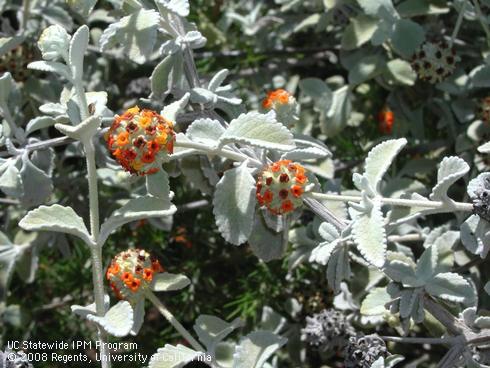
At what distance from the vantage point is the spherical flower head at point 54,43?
154 cm

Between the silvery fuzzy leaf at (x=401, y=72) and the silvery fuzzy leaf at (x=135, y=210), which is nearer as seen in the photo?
the silvery fuzzy leaf at (x=135, y=210)

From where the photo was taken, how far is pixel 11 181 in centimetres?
176

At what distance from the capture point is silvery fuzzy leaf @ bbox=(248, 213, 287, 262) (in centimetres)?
179

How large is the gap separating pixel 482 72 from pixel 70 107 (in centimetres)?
113

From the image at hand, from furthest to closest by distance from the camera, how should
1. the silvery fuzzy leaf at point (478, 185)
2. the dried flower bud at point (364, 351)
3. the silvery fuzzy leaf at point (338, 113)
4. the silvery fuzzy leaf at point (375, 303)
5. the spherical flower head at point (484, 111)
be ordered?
the silvery fuzzy leaf at point (338, 113)
the spherical flower head at point (484, 111)
the silvery fuzzy leaf at point (375, 303)
the dried flower bud at point (364, 351)
the silvery fuzzy leaf at point (478, 185)

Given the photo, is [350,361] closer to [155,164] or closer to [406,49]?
[155,164]

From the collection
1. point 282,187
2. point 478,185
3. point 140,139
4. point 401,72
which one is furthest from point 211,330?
point 401,72

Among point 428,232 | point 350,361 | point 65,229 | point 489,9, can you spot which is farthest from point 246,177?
point 489,9

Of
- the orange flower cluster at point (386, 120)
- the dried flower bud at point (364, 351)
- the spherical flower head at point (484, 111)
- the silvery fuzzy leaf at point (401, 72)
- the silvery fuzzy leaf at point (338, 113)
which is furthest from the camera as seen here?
the orange flower cluster at point (386, 120)

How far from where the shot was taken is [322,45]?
2807 mm

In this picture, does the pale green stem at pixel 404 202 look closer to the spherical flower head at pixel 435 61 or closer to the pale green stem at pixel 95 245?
the pale green stem at pixel 95 245

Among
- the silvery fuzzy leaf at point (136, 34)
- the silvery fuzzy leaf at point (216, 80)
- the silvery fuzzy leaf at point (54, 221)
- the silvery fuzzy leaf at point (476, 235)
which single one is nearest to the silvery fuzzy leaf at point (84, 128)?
the silvery fuzzy leaf at point (54, 221)

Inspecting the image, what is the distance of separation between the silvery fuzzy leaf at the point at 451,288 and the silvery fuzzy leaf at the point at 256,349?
0.35 m

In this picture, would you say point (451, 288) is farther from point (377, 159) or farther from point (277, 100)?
point (277, 100)
